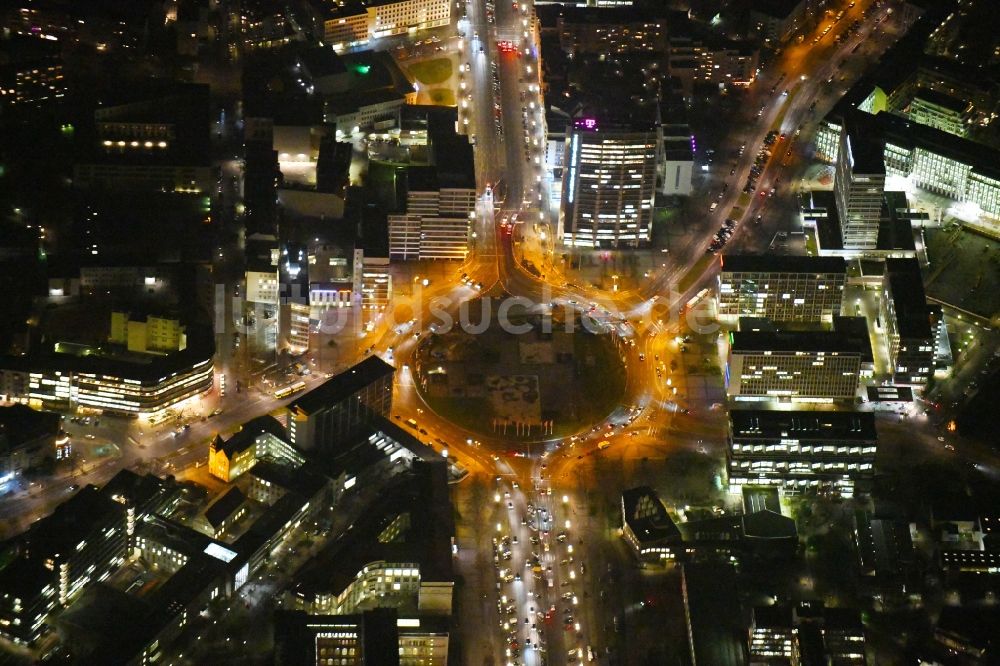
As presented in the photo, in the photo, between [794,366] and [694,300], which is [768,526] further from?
[694,300]

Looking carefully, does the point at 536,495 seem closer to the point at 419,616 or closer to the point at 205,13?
the point at 419,616

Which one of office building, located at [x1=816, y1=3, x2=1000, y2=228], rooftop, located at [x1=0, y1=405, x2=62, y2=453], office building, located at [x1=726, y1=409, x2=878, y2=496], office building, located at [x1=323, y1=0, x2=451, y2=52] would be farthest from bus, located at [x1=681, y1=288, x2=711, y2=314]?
rooftop, located at [x1=0, y1=405, x2=62, y2=453]

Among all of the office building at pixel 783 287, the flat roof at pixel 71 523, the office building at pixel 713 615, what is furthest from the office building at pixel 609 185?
the flat roof at pixel 71 523

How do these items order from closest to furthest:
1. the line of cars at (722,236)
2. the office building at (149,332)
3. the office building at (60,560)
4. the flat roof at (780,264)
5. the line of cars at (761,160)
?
the office building at (60,560) → the office building at (149,332) → the flat roof at (780,264) → the line of cars at (722,236) → the line of cars at (761,160)

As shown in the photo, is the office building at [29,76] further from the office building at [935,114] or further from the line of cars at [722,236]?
the office building at [935,114]

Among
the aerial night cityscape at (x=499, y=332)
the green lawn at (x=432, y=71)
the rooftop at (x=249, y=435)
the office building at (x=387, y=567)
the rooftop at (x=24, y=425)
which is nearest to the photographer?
the office building at (x=387, y=567)

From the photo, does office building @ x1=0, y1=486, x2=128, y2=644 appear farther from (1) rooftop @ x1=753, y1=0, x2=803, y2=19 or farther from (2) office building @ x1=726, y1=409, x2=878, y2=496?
(1) rooftop @ x1=753, y1=0, x2=803, y2=19
